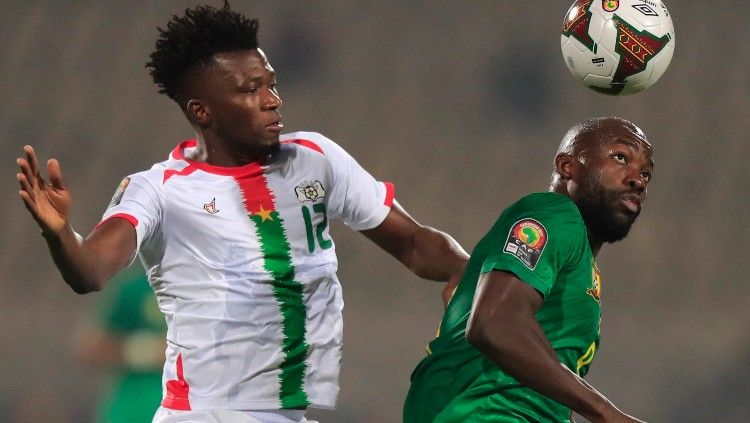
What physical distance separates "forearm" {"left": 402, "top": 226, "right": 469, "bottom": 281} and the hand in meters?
1.28

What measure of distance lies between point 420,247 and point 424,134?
5.52 meters

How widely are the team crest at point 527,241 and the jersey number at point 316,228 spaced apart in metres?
1.07

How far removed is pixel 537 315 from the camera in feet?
9.54

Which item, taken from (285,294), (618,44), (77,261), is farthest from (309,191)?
(618,44)

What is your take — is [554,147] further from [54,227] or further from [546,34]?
[54,227]

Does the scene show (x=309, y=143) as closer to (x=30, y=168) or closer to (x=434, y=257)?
(x=434, y=257)

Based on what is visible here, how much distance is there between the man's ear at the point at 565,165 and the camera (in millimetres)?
3176

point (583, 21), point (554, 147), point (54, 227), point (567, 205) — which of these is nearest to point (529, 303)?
point (567, 205)

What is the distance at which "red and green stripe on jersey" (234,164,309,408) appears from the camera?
11.9 ft

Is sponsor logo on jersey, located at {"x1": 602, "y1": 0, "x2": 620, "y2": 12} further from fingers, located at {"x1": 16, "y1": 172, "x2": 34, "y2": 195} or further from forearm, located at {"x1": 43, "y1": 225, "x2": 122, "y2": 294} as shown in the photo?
fingers, located at {"x1": 16, "y1": 172, "x2": 34, "y2": 195}

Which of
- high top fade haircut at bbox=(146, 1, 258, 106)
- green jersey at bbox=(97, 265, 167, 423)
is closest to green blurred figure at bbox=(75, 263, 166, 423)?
green jersey at bbox=(97, 265, 167, 423)

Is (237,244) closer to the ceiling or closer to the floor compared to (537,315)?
closer to the floor

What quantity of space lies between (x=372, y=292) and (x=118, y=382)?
12.6 ft

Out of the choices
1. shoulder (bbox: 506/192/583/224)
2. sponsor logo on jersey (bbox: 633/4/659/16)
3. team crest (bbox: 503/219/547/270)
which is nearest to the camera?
team crest (bbox: 503/219/547/270)
